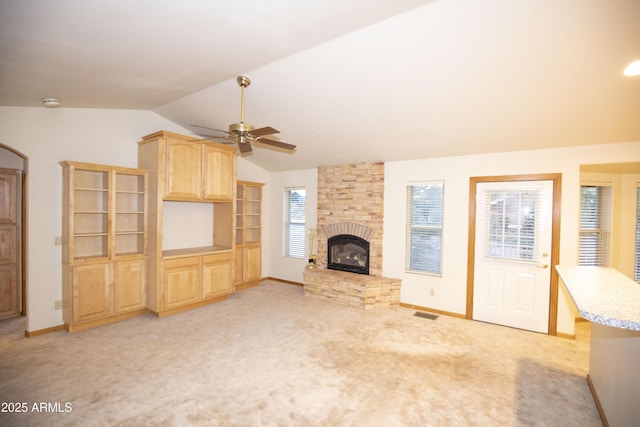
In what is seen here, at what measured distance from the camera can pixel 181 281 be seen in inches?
182

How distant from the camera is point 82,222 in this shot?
420 cm

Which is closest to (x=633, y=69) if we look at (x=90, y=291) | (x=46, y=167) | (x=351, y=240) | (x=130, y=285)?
(x=351, y=240)

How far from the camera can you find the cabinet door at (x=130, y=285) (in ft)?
13.7

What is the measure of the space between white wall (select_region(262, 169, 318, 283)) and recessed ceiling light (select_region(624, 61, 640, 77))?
15.0 feet

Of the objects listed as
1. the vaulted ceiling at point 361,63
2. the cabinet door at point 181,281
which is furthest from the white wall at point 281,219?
the cabinet door at point 181,281

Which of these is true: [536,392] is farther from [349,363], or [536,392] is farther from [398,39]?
[398,39]

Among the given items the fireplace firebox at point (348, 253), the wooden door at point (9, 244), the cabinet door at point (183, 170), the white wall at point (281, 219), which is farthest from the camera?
the white wall at point (281, 219)

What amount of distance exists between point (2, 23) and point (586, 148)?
564 cm

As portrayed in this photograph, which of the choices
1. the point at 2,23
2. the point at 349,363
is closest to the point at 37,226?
the point at 2,23

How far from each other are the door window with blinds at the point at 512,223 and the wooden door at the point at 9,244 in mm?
6911

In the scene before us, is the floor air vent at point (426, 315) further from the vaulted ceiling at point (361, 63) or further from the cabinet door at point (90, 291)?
the cabinet door at point (90, 291)

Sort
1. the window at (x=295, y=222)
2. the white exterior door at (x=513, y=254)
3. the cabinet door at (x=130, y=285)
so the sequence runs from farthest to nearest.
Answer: the window at (x=295, y=222)
the cabinet door at (x=130, y=285)
the white exterior door at (x=513, y=254)

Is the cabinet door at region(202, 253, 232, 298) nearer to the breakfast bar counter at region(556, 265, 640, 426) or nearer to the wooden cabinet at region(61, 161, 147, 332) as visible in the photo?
the wooden cabinet at region(61, 161, 147, 332)

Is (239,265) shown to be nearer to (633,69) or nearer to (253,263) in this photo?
(253,263)
